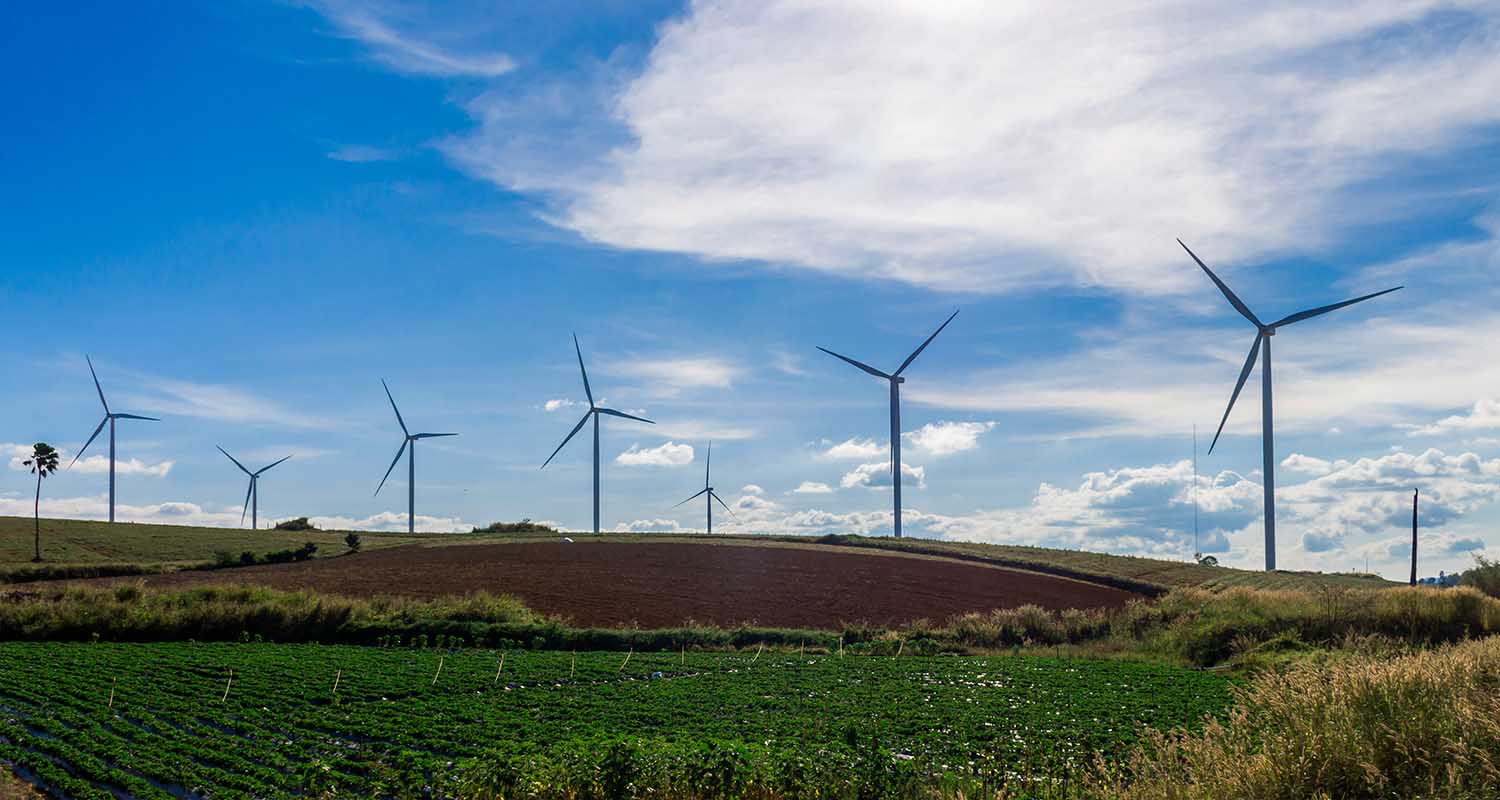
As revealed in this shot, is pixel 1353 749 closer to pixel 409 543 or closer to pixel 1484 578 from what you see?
pixel 1484 578

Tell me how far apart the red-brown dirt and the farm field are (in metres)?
18.0

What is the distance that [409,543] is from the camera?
89000 millimetres

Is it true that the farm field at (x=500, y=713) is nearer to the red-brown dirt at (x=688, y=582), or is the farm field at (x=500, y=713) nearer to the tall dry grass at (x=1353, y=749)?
the tall dry grass at (x=1353, y=749)

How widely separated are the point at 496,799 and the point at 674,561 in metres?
59.1

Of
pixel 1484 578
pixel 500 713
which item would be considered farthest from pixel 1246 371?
pixel 500 713

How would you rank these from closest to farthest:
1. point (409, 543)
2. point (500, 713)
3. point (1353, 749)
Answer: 1. point (1353, 749)
2. point (500, 713)
3. point (409, 543)

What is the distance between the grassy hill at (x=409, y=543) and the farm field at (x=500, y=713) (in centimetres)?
4007

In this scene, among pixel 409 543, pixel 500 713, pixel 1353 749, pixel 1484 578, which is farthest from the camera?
pixel 409 543

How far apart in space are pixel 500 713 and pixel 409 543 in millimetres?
67443

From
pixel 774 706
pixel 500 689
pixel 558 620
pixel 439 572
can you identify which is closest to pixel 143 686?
pixel 500 689

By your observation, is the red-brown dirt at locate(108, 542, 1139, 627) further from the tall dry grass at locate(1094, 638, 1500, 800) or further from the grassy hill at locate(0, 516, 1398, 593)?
the tall dry grass at locate(1094, 638, 1500, 800)

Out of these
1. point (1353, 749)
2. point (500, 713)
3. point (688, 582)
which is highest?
point (1353, 749)

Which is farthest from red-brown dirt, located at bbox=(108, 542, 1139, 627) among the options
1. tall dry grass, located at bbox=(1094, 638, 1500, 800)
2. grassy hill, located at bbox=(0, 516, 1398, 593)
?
tall dry grass, located at bbox=(1094, 638, 1500, 800)

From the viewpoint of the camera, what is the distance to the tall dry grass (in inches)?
474
